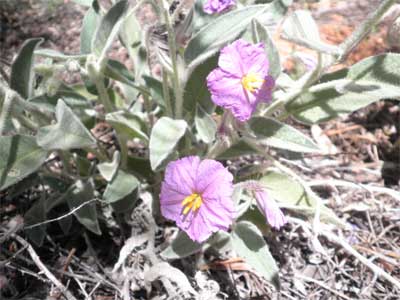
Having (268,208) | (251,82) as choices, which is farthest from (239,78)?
(268,208)

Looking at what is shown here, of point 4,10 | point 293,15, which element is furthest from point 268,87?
point 4,10

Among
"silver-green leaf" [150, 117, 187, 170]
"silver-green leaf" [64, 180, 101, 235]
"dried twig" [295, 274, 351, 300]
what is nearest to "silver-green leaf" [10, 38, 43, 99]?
"silver-green leaf" [64, 180, 101, 235]

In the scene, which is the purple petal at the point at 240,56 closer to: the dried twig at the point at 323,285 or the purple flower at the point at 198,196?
the purple flower at the point at 198,196

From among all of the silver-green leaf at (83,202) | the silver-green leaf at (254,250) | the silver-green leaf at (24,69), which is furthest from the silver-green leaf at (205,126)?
the silver-green leaf at (24,69)

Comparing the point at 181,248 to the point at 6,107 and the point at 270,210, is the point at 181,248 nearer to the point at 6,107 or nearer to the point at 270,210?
the point at 270,210

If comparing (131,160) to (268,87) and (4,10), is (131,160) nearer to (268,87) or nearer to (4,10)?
(268,87)

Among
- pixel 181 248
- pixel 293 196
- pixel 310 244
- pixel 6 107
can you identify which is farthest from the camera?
pixel 310 244
